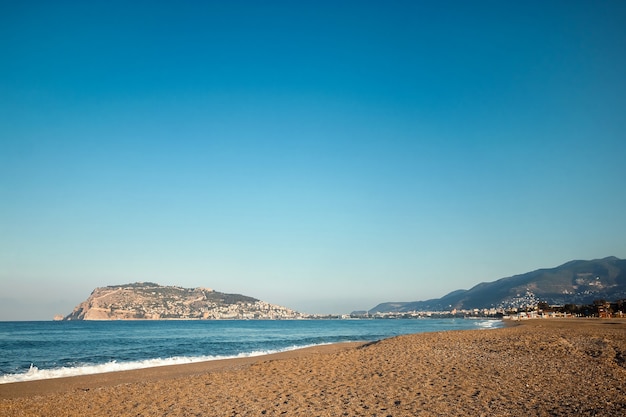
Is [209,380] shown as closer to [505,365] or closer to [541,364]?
[505,365]

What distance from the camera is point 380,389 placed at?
39.1 feet

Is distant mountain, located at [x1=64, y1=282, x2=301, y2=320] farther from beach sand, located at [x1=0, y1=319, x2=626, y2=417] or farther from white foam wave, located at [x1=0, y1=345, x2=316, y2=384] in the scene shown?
beach sand, located at [x1=0, y1=319, x2=626, y2=417]

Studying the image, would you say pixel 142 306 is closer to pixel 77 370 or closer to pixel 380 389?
pixel 77 370

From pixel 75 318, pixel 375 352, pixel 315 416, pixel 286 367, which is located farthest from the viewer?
pixel 75 318

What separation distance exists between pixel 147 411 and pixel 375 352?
13.0 m

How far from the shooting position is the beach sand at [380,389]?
965 centimetres

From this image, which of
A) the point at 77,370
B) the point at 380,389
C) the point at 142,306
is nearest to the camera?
the point at 380,389

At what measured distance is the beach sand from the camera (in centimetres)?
965

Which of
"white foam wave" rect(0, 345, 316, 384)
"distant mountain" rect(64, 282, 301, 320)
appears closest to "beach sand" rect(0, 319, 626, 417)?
"white foam wave" rect(0, 345, 316, 384)

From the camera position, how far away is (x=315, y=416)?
30.5ft

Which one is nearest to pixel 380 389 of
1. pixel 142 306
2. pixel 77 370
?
pixel 77 370

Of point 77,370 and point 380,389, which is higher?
point 380,389

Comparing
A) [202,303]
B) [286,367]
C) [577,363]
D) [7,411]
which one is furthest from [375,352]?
[202,303]

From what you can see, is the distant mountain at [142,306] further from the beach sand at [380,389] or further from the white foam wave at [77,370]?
the beach sand at [380,389]
